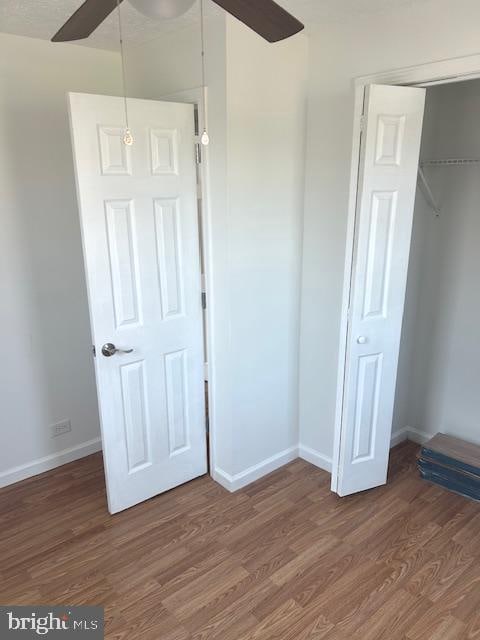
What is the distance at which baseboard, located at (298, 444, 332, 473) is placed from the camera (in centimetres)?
301

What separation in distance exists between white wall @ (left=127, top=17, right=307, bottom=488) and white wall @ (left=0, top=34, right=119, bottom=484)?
0.49m

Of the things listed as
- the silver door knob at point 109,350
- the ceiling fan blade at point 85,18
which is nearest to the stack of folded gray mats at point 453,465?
the silver door knob at point 109,350

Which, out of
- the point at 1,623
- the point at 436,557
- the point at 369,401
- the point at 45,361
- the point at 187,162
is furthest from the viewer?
the point at 45,361

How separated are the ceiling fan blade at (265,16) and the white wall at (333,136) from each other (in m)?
1.04

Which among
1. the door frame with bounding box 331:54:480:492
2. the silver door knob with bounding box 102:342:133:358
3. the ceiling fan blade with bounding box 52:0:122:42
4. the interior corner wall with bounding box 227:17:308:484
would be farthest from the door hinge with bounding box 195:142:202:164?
the silver door knob with bounding box 102:342:133:358

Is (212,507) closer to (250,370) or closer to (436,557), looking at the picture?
(250,370)

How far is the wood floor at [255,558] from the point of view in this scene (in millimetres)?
2000

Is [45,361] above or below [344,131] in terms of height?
below

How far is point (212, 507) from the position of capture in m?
2.70

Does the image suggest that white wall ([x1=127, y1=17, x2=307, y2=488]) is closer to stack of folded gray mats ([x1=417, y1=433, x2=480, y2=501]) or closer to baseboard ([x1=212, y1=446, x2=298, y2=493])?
baseboard ([x1=212, y1=446, x2=298, y2=493])

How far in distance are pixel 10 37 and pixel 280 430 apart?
8.57 feet

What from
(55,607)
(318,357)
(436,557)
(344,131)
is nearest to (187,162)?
(344,131)

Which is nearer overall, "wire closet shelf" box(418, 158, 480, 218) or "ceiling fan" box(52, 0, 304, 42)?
"ceiling fan" box(52, 0, 304, 42)

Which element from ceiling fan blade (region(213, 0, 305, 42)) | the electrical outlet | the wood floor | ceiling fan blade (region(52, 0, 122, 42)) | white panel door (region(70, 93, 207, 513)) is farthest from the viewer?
the electrical outlet
